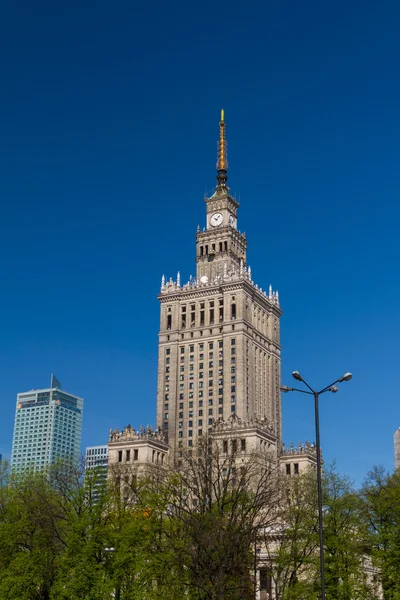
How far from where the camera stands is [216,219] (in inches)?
7544

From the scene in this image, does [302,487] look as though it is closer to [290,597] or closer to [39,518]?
[290,597]

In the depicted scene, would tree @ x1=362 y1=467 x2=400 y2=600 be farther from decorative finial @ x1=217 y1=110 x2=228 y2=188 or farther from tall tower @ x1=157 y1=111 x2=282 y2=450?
decorative finial @ x1=217 y1=110 x2=228 y2=188

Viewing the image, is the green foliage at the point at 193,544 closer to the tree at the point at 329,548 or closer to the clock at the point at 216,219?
the tree at the point at 329,548

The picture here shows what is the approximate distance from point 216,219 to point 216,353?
41.3m

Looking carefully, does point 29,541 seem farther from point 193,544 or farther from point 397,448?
point 397,448

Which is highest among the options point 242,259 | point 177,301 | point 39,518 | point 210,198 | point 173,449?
point 210,198

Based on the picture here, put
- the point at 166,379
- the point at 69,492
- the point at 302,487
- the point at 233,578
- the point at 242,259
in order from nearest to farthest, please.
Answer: the point at 233,578 → the point at 69,492 → the point at 302,487 → the point at 166,379 → the point at 242,259

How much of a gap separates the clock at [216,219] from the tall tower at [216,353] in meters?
10.0

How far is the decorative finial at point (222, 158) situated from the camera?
19750 centimetres

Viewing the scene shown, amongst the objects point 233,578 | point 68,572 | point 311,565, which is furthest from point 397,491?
point 68,572

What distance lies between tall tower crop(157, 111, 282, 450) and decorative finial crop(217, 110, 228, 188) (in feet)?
77.7

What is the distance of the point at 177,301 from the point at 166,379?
59.8 feet

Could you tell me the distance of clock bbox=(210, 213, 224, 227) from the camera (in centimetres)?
19085

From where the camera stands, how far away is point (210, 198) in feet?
638
